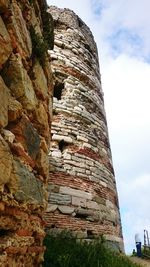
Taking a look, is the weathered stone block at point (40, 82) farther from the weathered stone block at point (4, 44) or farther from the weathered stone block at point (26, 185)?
the weathered stone block at point (26, 185)

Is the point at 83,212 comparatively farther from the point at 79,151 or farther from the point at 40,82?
the point at 40,82

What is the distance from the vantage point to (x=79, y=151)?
21.5 feet

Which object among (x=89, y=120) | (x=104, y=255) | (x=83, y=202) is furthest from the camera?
(x=89, y=120)

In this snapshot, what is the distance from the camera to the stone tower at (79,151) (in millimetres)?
5719

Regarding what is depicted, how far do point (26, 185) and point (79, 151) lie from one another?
454 cm

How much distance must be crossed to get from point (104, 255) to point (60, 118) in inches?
119

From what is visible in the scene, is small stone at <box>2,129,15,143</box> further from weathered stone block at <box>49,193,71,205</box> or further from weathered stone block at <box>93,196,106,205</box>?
weathered stone block at <box>93,196,106,205</box>

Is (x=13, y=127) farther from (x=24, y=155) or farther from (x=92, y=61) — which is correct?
(x=92, y=61)

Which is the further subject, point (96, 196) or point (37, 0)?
point (96, 196)

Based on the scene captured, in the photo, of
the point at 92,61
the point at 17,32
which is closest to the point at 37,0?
the point at 17,32

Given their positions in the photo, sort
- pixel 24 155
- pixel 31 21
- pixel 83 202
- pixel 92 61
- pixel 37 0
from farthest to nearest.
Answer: pixel 92 61, pixel 83 202, pixel 37 0, pixel 31 21, pixel 24 155

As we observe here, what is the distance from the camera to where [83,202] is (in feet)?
19.4

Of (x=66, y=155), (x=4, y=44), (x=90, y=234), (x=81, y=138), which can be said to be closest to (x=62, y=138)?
(x=66, y=155)

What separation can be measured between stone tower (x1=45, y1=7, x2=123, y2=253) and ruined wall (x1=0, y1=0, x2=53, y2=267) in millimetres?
3155
